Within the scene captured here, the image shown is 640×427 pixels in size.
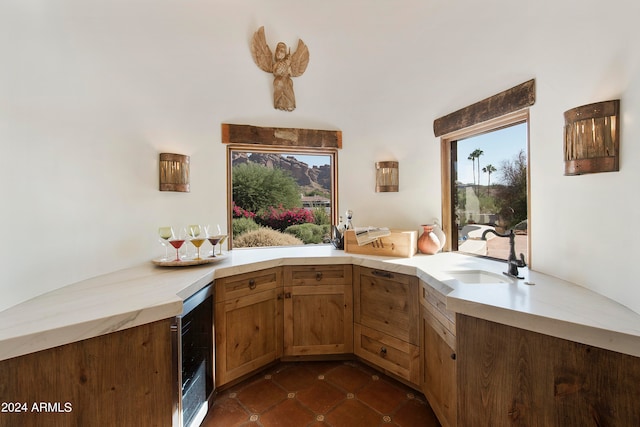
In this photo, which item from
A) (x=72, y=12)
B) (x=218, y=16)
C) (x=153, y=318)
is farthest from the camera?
(x=218, y=16)

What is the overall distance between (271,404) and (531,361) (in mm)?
1469

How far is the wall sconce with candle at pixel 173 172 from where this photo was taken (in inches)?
73.8

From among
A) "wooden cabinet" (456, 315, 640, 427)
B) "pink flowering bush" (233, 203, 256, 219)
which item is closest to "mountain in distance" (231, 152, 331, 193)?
"pink flowering bush" (233, 203, 256, 219)

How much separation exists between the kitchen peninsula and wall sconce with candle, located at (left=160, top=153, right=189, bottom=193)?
691mm

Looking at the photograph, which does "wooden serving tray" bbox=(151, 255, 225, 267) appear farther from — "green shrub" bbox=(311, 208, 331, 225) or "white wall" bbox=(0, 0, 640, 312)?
"green shrub" bbox=(311, 208, 331, 225)

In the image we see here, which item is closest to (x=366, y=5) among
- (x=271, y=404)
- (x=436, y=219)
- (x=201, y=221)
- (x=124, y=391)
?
(x=436, y=219)

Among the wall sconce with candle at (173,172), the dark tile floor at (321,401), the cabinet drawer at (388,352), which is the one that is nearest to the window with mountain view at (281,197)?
the wall sconce with candle at (173,172)

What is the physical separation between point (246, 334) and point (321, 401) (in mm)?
670

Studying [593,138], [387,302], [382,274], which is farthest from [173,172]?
[593,138]

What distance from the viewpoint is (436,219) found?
220 centimetres

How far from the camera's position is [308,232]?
2615 millimetres

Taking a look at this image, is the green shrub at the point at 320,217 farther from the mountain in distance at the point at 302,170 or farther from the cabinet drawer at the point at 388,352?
the cabinet drawer at the point at 388,352

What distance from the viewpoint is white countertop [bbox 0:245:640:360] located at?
2.69 ft

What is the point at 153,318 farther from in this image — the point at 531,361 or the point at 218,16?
the point at 218,16
